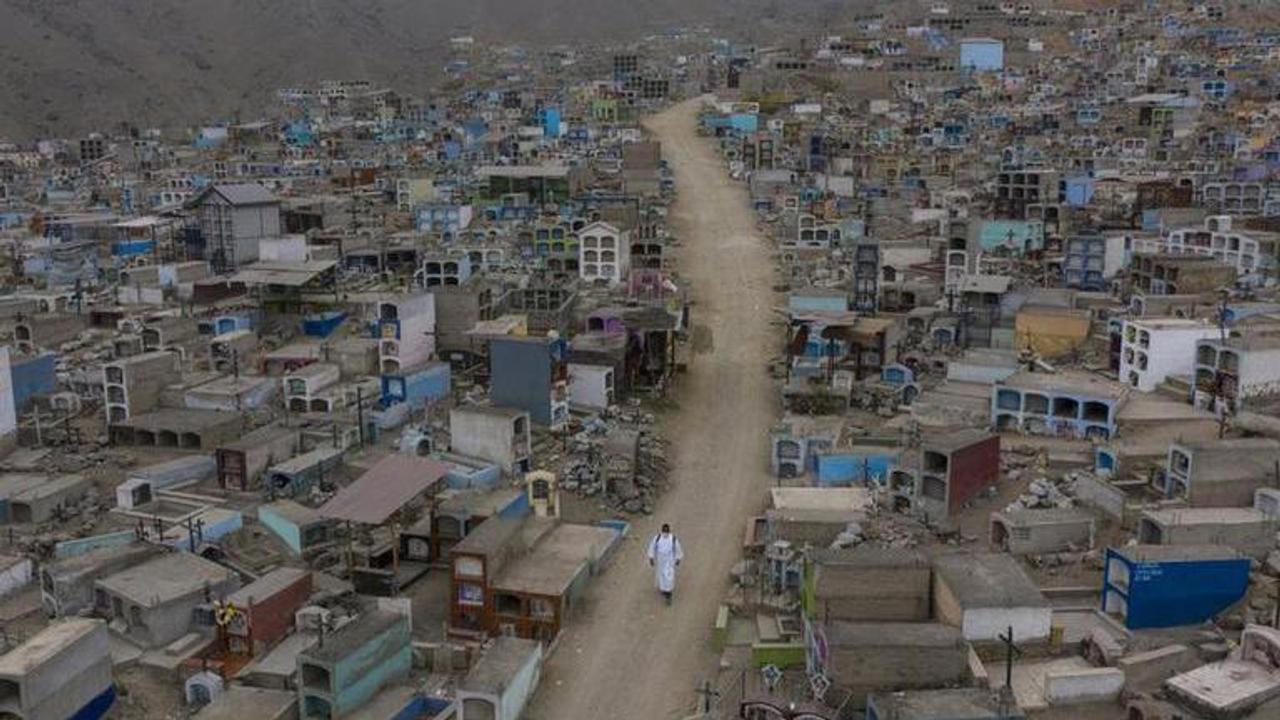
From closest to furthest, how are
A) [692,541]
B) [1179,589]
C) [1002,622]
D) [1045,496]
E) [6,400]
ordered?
[1002,622], [1179,589], [692,541], [1045,496], [6,400]

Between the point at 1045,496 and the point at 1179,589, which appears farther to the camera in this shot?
the point at 1045,496

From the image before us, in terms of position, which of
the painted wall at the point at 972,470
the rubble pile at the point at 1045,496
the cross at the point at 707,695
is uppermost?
the painted wall at the point at 972,470

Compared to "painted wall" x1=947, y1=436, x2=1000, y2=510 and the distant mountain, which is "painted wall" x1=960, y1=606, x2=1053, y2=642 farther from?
the distant mountain

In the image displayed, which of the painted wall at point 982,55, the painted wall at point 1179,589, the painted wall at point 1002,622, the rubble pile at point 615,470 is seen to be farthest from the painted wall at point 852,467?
the painted wall at point 982,55

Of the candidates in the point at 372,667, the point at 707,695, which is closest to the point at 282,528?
the point at 372,667

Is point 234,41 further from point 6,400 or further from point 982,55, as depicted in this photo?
point 6,400

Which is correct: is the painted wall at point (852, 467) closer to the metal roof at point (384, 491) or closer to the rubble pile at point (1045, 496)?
the rubble pile at point (1045, 496)
